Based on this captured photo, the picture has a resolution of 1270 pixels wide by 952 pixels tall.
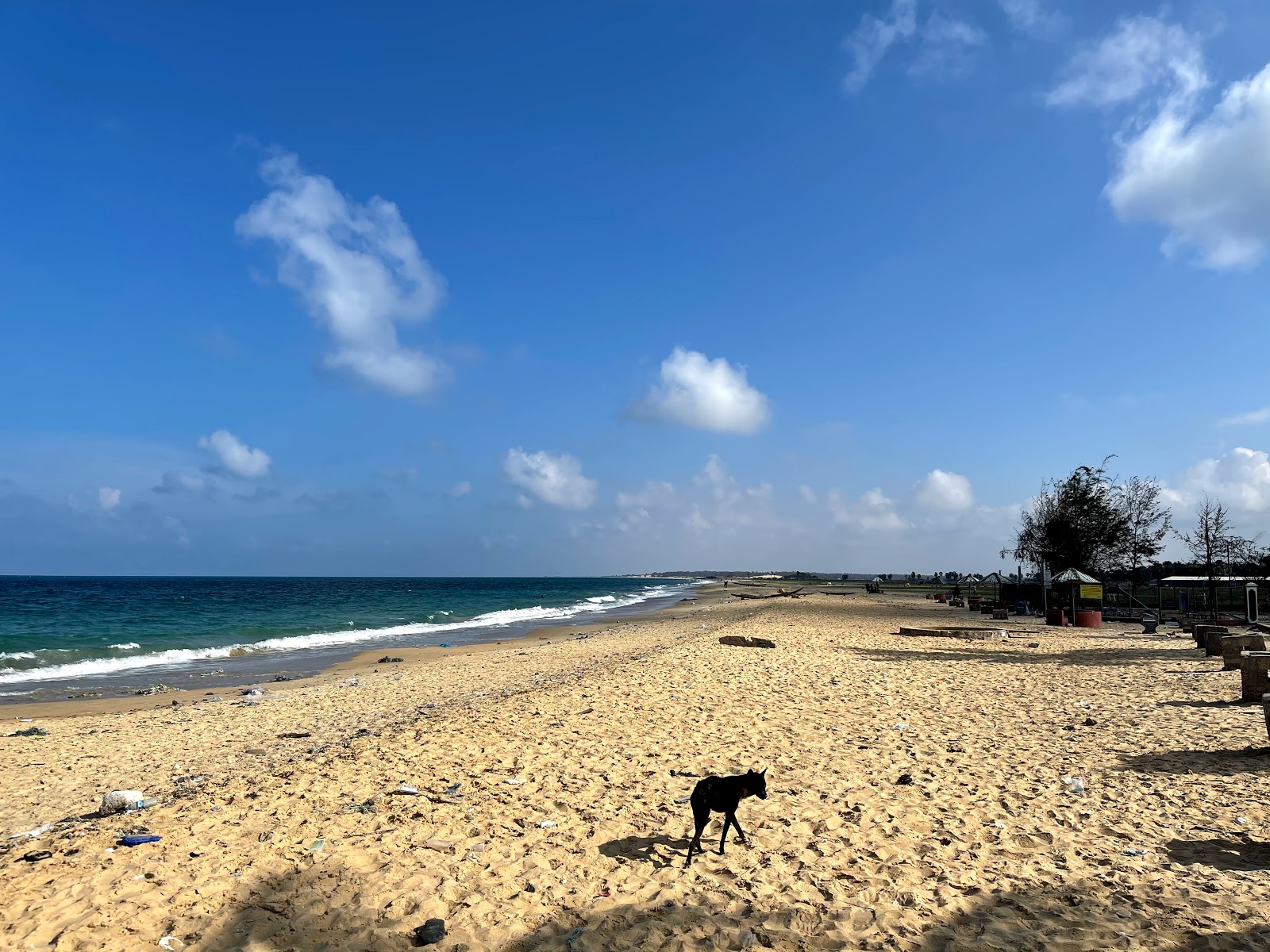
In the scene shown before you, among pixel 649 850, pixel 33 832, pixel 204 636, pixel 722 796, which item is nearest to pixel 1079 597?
pixel 722 796

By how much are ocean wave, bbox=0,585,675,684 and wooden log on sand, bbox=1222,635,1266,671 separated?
30492mm

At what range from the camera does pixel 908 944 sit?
454 cm

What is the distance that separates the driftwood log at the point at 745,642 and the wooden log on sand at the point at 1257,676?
10.9 m

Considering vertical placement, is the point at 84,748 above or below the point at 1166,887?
below

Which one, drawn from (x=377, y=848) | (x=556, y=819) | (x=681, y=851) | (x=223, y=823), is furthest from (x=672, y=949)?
(x=223, y=823)

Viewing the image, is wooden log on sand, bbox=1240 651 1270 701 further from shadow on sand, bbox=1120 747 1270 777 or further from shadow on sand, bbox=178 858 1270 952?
shadow on sand, bbox=178 858 1270 952

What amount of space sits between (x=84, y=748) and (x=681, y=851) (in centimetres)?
1070

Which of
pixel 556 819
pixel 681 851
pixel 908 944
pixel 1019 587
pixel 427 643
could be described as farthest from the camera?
pixel 1019 587

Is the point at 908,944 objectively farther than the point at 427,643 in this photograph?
No

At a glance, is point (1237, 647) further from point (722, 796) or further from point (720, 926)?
point (720, 926)

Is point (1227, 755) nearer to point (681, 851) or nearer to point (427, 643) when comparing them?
point (681, 851)

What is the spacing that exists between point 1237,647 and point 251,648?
32.2 meters

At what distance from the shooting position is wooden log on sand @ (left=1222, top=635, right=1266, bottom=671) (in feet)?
48.5

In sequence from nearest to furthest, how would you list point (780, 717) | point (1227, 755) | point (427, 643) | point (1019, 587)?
point (1227, 755)
point (780, 717)
point (427, 643)
point (1019, 587)
